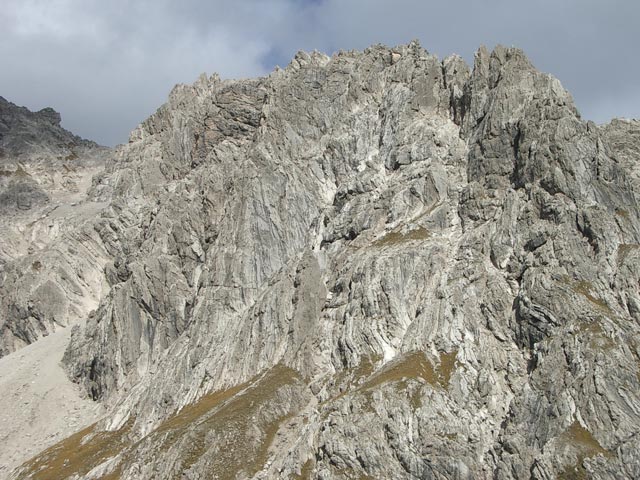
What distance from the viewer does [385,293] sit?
7344 cm

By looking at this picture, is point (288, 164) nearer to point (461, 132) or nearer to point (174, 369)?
point (461, 132)

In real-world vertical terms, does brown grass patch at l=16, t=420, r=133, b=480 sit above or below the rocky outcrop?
below

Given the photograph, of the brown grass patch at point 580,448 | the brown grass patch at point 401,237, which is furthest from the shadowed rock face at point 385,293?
the brown grass patch at point 401,237

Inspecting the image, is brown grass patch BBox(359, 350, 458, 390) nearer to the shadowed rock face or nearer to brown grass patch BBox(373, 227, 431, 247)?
the shadowed rock face

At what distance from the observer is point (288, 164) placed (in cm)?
10706

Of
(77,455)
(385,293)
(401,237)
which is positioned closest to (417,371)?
(385,293)

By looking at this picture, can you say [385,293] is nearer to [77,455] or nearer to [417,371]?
[417,371]

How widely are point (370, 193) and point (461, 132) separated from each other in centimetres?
1834

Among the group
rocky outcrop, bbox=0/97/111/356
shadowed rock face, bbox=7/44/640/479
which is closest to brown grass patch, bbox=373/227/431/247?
shadowed rock face, bbox=7/44/640/479

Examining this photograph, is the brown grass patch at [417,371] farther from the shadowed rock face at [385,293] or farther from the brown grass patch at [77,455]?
the brown grass patch at [77,455]

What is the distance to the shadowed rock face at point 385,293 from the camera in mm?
55125

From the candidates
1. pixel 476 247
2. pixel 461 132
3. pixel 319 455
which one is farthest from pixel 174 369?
pixel 461 132

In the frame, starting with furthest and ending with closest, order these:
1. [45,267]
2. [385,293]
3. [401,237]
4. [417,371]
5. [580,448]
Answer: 1. [45,267]
2. [401,237]
3. [385,293]
4. [417,371]
5. [580,448]

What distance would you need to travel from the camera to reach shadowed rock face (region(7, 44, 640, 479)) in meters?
55.1
